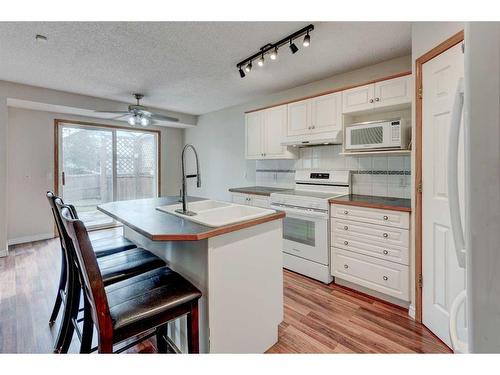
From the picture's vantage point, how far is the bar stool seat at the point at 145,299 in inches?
41.6

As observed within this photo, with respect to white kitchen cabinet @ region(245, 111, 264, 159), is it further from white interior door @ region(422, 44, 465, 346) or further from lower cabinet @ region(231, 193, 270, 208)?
white interior door @ region(422, 44, 465, 346)

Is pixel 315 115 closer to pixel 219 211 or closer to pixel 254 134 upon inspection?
pixel 254 134

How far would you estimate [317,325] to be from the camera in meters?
1.93

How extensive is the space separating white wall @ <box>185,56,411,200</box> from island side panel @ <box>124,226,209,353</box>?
2834mm

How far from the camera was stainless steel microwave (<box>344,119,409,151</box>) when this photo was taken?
2.31 m

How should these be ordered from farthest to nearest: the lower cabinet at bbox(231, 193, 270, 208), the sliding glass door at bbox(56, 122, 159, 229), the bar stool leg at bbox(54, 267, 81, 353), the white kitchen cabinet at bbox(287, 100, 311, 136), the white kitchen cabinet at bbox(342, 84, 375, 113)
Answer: the sliding glass door at bbox(56, 122, 159, 229) → the lower cabinet at bbox(231, 193, 270, 208) → the white kitchen cabinet at bbox(287, 100, 311, 136) → the white kitchen cabinet at bbox(342, 84, 375, 113) → the bar stool leg at bbox(54, 267, 81, 353)

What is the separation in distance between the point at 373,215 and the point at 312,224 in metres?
0.66

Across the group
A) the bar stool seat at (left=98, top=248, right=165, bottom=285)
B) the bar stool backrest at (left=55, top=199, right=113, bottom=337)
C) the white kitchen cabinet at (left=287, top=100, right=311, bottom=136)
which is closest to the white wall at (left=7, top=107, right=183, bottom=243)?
the bar stool seat at (left=98, top=248, right=165, bottom=285)

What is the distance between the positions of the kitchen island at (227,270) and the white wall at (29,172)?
349 cm

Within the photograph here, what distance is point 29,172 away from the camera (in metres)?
4.05

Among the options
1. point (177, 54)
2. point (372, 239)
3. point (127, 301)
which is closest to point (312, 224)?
point (372, 239)

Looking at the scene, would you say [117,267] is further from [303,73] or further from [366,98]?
[303,73]

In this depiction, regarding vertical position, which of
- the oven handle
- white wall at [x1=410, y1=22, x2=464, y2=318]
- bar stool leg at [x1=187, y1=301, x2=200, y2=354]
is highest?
white wall at [x1=410, y1=22, x2=464, y2=318]
